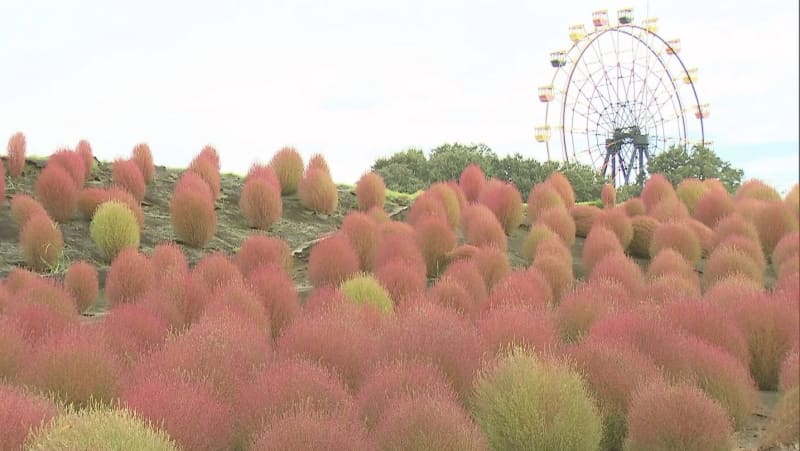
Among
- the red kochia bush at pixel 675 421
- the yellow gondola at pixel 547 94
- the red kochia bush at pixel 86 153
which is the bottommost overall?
the red kochia bush at pixel 675 421

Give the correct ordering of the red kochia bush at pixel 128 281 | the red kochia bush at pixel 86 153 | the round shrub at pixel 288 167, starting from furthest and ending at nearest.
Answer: the round shrub at pixel 288 167, the red kochia bush at pixel 86 153, the red kochia bush at pixel 128 281

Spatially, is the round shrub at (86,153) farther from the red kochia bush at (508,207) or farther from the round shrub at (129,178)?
the red kochia bush at (508,207)

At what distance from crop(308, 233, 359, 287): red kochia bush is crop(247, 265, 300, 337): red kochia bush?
1.00m

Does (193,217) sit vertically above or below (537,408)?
above

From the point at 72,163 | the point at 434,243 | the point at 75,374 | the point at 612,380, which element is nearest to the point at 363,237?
the point at 434,243

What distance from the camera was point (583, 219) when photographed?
8852mm

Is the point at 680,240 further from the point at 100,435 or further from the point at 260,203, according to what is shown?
the point at 100,435

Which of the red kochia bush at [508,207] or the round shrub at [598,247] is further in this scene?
the red kochia bush at [508,207]

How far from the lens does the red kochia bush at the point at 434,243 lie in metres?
7.03

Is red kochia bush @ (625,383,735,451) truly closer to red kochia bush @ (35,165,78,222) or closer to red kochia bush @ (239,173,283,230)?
red kochia bush @ (239,173,283,230)

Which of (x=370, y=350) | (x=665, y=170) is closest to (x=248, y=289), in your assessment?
(x=370, y=350)

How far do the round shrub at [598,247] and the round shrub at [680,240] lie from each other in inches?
20.0

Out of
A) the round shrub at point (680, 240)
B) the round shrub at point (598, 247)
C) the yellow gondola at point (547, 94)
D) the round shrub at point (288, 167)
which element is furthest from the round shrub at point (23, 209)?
the yellow gondola at point (547, 94)

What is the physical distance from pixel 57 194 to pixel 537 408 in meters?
5.93
